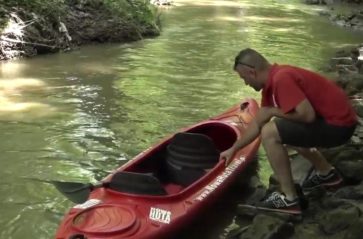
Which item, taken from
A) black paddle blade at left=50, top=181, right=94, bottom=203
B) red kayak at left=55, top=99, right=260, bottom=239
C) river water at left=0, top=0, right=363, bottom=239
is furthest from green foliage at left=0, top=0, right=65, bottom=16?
black paddle blade at left=50, top=181, right=94, bottom=203

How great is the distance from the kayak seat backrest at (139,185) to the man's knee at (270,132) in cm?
95

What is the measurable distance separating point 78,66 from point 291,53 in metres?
5.56

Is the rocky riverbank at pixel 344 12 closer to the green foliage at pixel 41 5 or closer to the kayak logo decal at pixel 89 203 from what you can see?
the green foliage at pixel 41 5

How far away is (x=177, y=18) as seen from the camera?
19578 mm

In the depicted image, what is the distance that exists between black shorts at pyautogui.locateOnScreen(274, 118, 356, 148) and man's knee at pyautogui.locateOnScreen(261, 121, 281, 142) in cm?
3

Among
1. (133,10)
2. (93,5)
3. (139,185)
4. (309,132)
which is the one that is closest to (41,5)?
(93,5)

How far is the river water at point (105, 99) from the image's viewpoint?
610 centimetres

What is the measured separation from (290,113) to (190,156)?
156 centimetres

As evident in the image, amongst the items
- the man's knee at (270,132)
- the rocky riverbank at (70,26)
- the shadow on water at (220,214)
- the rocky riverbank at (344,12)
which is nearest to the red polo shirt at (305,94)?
the man's knee at (270,132)

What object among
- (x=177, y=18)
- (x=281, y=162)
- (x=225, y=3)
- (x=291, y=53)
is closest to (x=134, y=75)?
(x=291, y=53)

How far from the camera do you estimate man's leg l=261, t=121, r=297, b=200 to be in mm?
4641

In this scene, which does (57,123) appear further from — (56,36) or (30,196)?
(56,36)

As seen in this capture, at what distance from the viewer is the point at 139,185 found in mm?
4750

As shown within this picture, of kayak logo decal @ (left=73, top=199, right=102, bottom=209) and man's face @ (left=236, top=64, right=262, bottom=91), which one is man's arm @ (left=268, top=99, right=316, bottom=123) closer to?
man's face @ (left=236, top=64, right=262, bottom=91)
